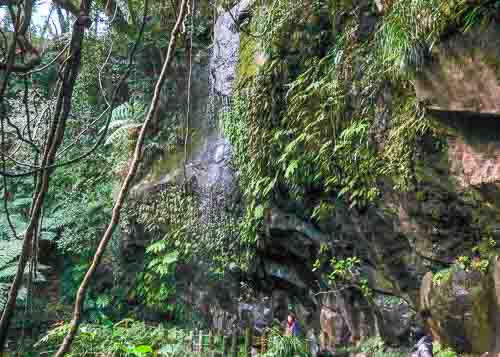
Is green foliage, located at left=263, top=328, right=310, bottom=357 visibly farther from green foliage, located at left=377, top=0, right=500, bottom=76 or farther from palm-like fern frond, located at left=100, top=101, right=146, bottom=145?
palm-like fern frond, located at left=100, top=101, right=146, bottom=145

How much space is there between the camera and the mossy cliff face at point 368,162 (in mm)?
2840

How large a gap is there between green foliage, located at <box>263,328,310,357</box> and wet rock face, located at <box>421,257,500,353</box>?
6.06ft

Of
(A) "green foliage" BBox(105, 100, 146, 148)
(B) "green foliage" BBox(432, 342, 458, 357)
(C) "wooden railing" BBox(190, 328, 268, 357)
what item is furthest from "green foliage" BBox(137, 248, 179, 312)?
(B) "green foliage" BBox(432, 342, 458, 357)

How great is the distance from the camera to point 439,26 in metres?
2.69

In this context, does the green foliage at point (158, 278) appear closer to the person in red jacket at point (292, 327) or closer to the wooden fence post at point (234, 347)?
the wooden fence post at point (234, 347)

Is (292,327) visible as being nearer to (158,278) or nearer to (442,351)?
(442,351)

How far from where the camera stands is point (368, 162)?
3.68 m

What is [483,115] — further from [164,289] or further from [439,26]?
[164,289]

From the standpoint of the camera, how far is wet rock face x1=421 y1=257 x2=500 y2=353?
2957 mm

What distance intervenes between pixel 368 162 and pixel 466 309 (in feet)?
4.26

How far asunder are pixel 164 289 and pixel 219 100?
311 cm

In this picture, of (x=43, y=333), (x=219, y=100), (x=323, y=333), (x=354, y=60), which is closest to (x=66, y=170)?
(x=43, y=333)

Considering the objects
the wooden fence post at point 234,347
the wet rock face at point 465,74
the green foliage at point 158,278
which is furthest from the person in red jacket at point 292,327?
the wet rock face at point 465,74

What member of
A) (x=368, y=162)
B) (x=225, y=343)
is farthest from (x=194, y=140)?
(x=368, y=162)
